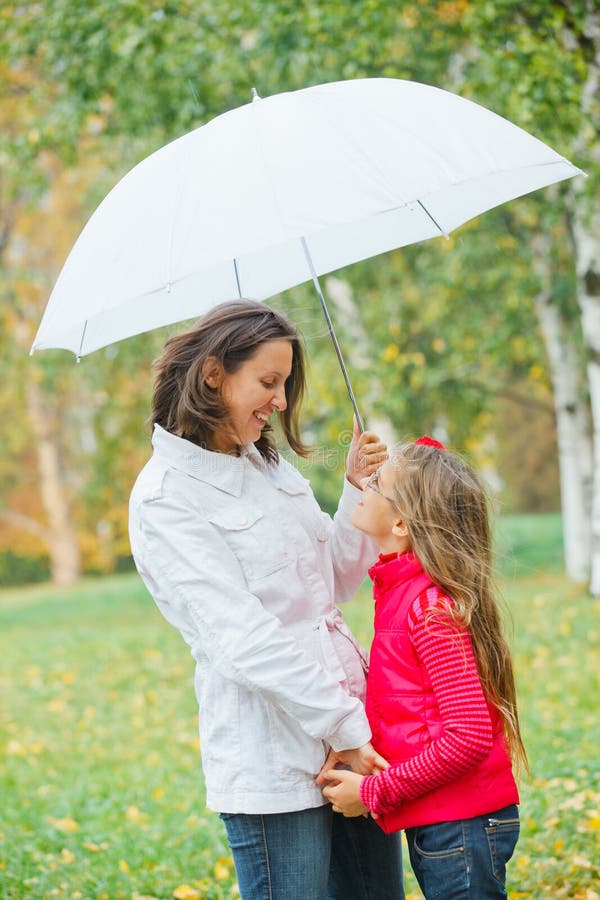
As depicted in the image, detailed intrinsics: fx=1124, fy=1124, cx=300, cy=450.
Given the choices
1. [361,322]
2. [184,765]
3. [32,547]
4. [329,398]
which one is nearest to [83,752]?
[184,765]

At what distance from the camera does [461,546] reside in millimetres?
2572

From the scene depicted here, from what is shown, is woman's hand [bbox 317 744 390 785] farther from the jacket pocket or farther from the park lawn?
the park lawn

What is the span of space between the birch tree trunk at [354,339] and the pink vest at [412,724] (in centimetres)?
880

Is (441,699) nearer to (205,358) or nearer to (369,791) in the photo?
(369,791)

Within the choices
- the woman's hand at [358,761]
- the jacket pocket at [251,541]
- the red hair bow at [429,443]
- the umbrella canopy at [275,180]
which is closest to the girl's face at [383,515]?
the red hair bow at [429,443]

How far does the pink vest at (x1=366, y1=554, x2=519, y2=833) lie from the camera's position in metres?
2.45

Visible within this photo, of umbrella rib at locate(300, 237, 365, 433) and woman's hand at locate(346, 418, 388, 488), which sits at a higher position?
umbrella rib at locate(300, 237, 365, 433)

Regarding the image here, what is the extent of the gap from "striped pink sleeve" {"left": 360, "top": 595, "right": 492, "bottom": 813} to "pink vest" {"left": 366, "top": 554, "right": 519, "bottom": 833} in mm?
42

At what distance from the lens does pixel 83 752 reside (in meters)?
7.46

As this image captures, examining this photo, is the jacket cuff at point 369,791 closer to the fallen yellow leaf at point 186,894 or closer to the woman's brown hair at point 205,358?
the woman's brown hair at point 205,358

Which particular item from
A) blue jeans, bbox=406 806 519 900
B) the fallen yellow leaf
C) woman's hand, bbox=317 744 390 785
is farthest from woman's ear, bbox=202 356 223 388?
the fallen yellow leaf

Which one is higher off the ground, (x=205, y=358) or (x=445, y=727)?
(x=205, y=358)

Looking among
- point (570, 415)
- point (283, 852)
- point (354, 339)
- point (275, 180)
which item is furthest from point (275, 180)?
point (570, 415)

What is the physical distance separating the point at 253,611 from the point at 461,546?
0.52m
